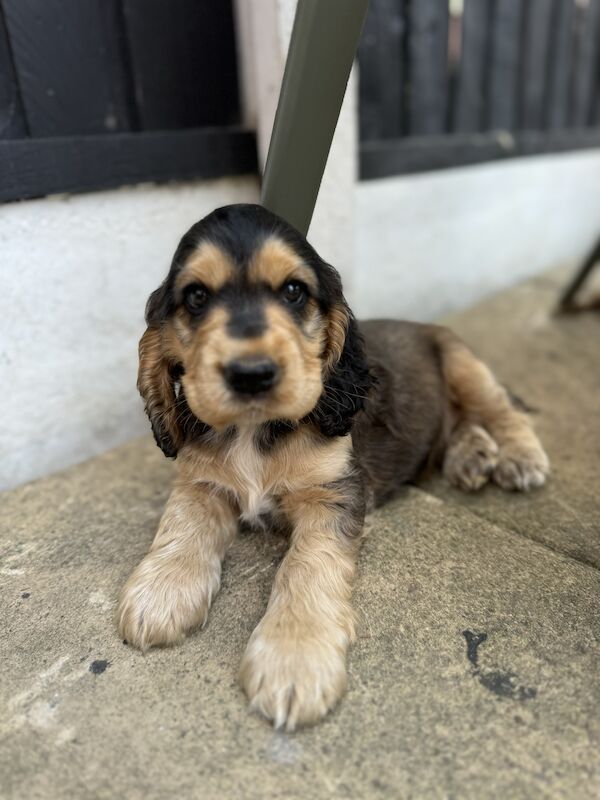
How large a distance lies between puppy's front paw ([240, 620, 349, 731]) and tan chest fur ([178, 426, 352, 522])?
641mm

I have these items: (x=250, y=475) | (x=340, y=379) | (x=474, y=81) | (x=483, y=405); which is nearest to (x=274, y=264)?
(x=340, y=379)

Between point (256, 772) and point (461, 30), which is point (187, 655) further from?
point (461, 30)

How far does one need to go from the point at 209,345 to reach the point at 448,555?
4.55ft

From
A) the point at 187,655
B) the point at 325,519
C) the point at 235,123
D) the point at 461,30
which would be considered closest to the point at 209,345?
the point at 325,519

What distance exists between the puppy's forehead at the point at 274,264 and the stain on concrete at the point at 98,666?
1.44 meters

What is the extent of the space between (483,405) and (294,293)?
1808 millimetres

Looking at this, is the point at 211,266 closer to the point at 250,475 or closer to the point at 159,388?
the point at 159,388

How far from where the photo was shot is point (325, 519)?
2.53 meters

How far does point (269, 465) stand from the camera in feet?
8.48

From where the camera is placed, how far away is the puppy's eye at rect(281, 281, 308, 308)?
91.1 inches

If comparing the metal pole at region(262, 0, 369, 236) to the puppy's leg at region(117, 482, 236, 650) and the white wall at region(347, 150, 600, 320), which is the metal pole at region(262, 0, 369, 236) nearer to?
the puppy's leg at region(117, 482, 236, 650)

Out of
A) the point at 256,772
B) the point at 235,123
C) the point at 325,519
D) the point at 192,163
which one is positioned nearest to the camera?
the point at 256,772

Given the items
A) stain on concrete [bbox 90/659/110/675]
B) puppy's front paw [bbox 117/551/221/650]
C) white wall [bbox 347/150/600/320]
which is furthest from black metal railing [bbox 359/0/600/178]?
stain on concrete [bbox 90/659/110/675]

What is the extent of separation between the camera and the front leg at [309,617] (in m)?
1.90
